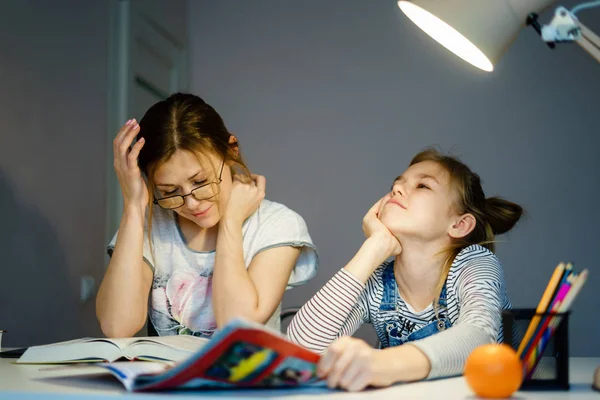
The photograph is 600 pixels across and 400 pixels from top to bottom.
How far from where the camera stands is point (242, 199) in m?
1.48

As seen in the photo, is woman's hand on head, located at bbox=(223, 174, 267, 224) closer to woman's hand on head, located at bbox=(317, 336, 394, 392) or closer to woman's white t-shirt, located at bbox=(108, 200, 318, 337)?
woman's white t-shirt, located at bbox=(108, 200, 318, 337)

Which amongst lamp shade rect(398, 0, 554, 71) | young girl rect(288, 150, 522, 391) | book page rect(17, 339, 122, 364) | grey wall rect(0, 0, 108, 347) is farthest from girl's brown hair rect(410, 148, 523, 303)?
grey wall rect(0, 0, 108, 347)

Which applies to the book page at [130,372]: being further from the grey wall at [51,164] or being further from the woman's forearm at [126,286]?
the grey wall at [51,164]

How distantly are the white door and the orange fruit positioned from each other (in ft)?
Result: 5.73

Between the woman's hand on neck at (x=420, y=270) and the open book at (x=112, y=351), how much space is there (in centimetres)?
44

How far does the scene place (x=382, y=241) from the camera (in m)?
1.27

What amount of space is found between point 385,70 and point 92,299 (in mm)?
1454

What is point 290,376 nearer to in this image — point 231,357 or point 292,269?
point 231,357

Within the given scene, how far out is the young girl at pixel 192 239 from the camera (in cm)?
140

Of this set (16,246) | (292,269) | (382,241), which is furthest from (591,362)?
(16,246)

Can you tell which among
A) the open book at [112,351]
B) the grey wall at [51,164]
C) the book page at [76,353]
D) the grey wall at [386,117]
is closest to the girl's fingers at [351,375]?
the open book at [112,351]

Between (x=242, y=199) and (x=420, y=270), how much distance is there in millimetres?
412

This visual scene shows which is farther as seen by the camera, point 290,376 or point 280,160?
point 280,160

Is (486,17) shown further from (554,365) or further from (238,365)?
(238,365)
